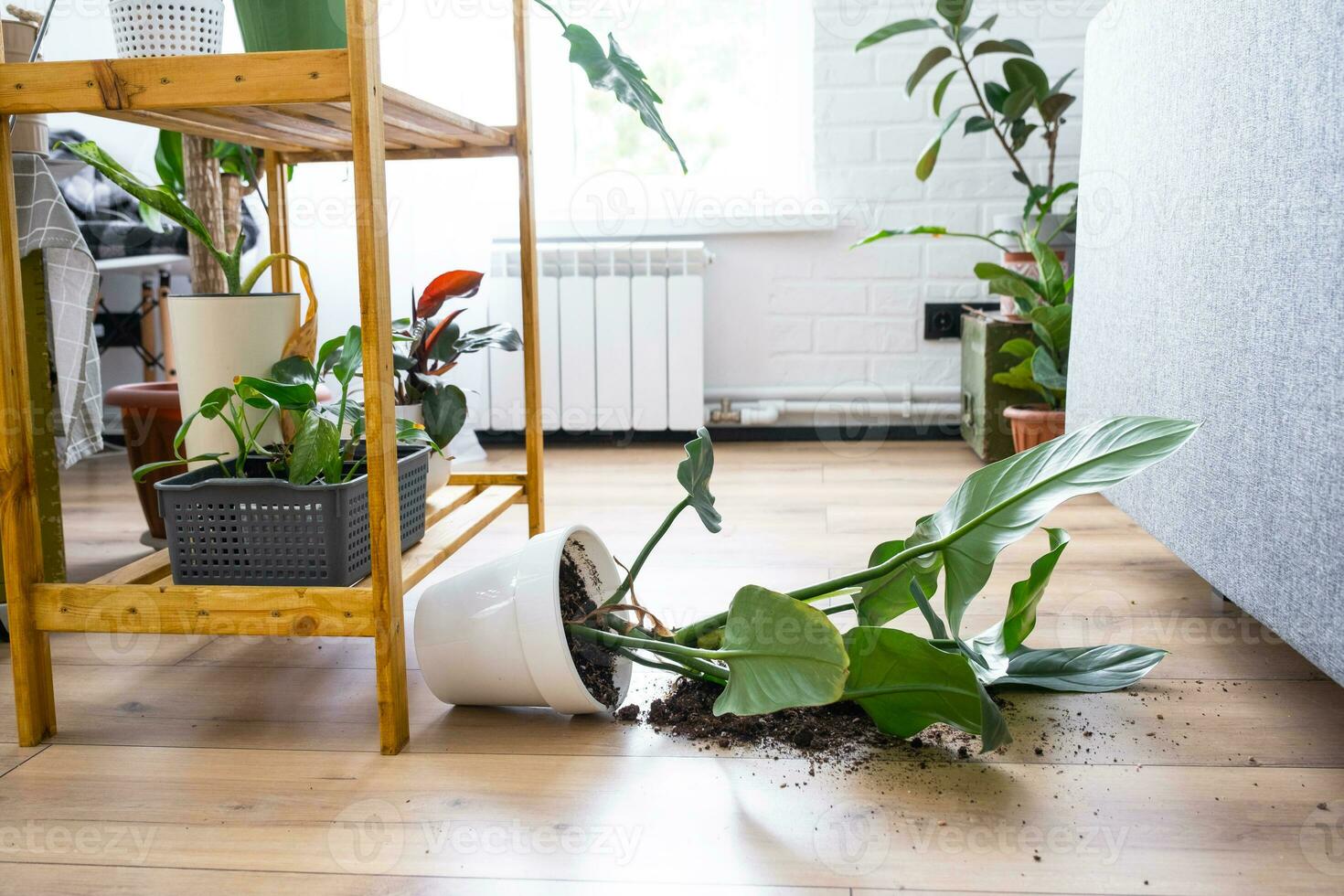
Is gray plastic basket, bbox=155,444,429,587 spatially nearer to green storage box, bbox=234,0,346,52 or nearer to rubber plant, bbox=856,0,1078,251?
green storage box, bbox=234,0,346,52

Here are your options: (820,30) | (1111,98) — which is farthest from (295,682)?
(820,30)

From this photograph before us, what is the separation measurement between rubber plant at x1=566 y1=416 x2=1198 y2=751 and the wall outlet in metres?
1.64

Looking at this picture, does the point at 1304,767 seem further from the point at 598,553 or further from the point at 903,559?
the point at 598,553

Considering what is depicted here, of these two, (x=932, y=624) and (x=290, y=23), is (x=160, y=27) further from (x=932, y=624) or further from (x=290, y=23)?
(x=932, y=624)

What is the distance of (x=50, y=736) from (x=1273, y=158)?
121 centimetres

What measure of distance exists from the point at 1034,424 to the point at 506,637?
135cm

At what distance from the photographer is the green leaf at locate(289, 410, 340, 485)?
100 cm

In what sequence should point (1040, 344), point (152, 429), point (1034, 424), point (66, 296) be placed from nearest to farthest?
point (66, 296) → point (152, 429) → point (1034, 424) → point (1040, 344)

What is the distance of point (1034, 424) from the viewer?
204cm

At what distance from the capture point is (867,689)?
0.94 metres

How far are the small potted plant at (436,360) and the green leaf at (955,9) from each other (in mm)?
1261

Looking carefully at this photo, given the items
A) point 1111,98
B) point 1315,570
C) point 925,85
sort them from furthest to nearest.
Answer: point 925,85
point 1111,98
point 1315,570

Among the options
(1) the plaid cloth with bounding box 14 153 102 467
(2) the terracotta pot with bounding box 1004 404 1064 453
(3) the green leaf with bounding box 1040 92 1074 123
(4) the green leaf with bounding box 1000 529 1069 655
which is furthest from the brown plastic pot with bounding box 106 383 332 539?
(3) the green leaf with bounding box 1040 92 1074 123

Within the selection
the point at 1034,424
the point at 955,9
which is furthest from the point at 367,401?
the point at 955,9
